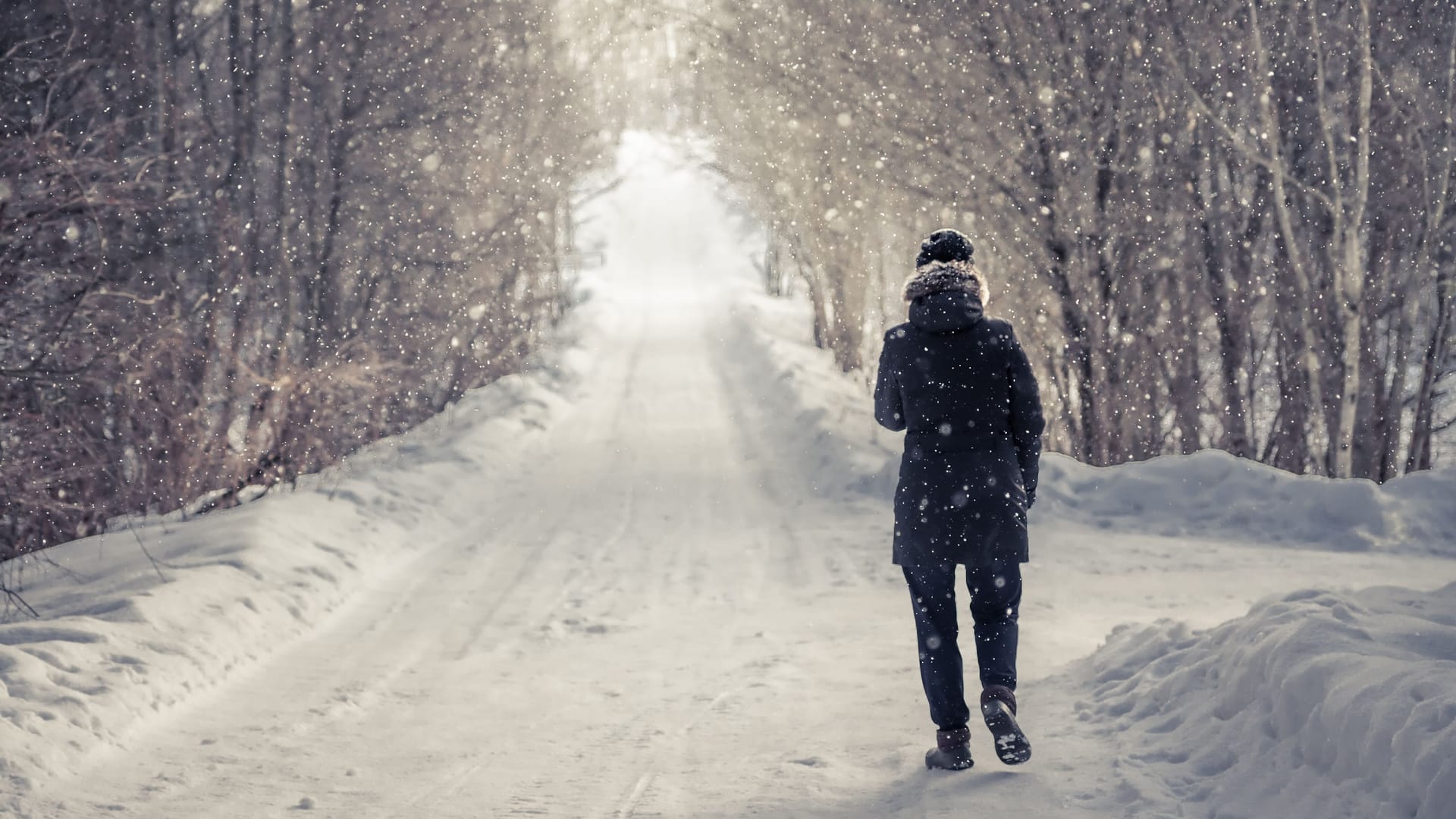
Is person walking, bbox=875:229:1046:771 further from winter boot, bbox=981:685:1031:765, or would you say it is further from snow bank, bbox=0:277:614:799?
snow bank, bbox=0:277:614:799

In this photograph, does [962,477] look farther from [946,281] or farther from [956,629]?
[946,281]

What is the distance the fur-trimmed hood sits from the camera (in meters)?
4.82

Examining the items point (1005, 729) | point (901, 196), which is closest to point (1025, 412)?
point (1005, 729)

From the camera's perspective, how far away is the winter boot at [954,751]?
4891 millimetres

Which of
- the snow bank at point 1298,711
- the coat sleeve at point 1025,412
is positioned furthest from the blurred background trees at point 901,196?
the snow bank at point 1298,711

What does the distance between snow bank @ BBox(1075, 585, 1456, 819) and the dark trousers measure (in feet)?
2.16

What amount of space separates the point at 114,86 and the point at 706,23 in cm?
700

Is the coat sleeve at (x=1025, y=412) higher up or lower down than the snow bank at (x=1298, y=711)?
higher up

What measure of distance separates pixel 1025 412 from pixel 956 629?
90 centimetres

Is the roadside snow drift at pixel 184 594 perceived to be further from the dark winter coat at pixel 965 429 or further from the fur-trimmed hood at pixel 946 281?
the fur-trimmed hood at pixel 946 281

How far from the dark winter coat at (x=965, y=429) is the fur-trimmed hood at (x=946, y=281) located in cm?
1

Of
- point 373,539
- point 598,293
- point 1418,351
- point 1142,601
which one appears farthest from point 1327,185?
point 598,293

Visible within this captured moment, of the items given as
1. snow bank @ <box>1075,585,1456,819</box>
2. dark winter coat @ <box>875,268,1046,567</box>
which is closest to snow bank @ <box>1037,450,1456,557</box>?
snow bank @ <box>1075,585,1456,819</box>

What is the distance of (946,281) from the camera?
4828 mm
